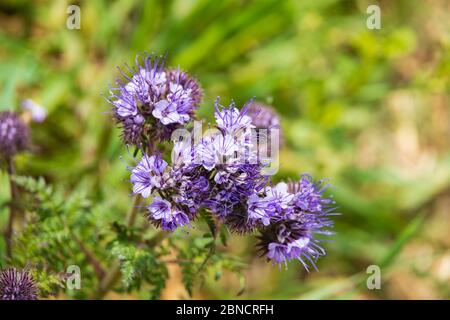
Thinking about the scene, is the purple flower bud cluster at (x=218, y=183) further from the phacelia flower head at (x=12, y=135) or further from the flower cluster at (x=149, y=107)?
the phacelia flower head at (x=12, y=135)

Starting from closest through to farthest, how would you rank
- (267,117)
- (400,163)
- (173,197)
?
(173,197) → (267,117) → (400,163)

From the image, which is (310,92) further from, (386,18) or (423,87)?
(386,18)

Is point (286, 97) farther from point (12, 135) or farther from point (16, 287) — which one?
point (16, 287)

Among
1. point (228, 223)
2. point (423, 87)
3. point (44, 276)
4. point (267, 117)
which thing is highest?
point (423, 87)

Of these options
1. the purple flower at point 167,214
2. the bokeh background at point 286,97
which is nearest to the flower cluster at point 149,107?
the purple flower at point 167,214

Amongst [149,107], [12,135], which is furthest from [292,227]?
[12,135]

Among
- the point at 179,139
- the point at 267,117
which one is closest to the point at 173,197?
the point at 179,139
